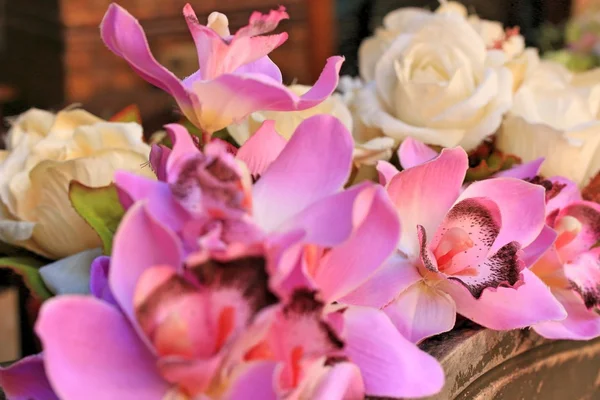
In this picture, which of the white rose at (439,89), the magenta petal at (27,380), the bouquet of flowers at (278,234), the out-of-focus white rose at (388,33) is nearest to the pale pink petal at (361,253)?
the bouquet of flowers at (278,234)

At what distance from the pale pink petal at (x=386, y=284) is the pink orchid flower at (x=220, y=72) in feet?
0.25

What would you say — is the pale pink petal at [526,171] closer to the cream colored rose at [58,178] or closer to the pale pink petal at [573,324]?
the pale pink petal at [573,324]

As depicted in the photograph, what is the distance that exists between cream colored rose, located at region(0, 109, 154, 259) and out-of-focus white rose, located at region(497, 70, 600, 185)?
0.27m

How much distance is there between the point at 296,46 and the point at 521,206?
2.30 m

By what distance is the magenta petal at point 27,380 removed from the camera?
0.71 feet

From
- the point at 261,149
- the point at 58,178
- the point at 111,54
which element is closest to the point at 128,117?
the point at 58,178

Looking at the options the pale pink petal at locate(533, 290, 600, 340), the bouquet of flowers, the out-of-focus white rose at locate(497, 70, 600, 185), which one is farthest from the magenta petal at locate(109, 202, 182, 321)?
the out-of-focus white rose at locate(497, 70, 600, 185)

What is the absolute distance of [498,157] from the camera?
42 cm

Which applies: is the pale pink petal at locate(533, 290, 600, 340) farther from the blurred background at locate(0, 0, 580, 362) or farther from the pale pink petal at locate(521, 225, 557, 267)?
the blurred background at locate(0, 0, 580, 362)

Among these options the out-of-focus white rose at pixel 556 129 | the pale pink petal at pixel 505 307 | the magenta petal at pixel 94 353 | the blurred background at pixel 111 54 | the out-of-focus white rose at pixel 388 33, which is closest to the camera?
the magenta petal at pixel 94 353

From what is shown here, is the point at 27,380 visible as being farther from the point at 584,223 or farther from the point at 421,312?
the point at 584,223

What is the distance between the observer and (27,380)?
220 millimetres

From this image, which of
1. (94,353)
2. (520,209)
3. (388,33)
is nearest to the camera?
(94,353)

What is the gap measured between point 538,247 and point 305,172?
0.46ft
